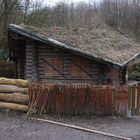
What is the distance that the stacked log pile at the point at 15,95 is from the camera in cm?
1042

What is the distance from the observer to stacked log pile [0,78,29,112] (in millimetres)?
10422

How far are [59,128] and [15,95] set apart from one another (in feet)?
6.82

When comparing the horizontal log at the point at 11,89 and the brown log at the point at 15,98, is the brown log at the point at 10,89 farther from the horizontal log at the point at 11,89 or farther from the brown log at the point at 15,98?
the brown log at the point at 15,98

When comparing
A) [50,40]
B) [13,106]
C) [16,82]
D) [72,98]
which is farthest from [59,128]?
[50,40]

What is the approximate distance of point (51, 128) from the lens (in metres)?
8.98

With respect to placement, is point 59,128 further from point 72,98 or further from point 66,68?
point 66,68

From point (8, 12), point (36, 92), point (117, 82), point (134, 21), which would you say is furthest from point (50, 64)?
point (134, 21)

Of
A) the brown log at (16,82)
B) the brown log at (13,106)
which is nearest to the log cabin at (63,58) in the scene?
the brown log at (16,82)

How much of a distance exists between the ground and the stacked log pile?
22 centimetres

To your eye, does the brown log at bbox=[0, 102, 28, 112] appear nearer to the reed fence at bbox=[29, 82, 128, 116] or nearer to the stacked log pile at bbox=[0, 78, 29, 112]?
the stacked log pile at bbox=[0, 78, 29, 112]

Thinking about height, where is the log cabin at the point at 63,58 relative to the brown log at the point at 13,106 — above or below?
above

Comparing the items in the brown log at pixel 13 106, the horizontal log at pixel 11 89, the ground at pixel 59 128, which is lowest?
the ground at pixel 59 128

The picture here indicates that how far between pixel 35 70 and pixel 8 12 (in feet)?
51.4

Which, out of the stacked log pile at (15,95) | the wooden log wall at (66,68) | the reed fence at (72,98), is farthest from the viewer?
the wooden log wall at (66,68)
